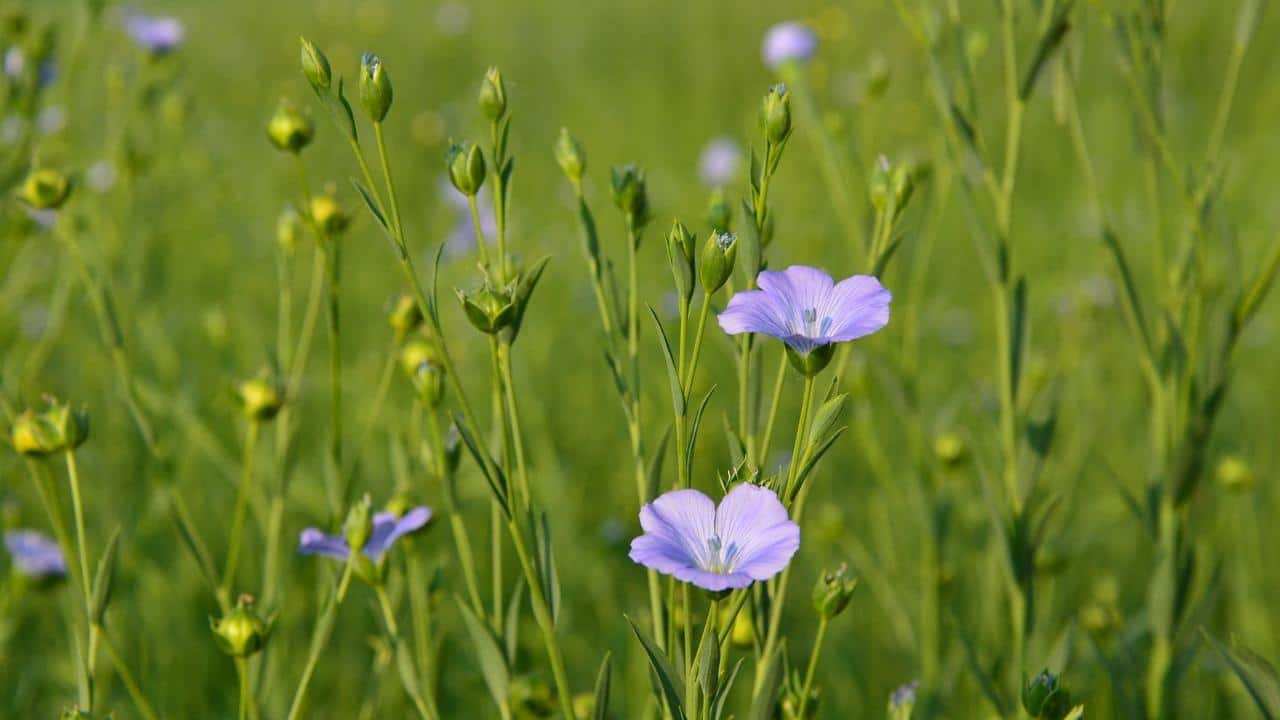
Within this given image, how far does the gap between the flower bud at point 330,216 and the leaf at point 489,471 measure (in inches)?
18.4

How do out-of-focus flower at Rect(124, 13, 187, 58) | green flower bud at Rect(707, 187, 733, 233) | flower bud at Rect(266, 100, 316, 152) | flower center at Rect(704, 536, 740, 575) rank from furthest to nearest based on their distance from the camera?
out-of-focus flower at Rect(124, 13, 187, 58) → flower bud at Rect(266, 100, 316, 152) → green flower bud at Rect(707, 187, 733, 233) → flower center at Rect(704, 536, 740, 575)

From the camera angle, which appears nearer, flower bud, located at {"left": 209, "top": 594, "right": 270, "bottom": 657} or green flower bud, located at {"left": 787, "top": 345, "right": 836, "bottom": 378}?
green flower bud, located at {"left": 787, "top": 345, "right": 836, "bottom": 378}

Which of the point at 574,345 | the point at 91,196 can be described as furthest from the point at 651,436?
the point at 91,196

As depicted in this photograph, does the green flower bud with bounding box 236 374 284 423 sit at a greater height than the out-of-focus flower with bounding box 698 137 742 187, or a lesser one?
greater

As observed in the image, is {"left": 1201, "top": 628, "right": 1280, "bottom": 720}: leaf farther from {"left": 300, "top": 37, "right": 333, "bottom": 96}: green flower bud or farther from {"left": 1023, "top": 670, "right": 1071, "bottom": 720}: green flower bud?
{"left": 300, "top": 37, "right": 333, "bottom": 96}: green flower bud

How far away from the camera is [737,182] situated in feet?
12.0

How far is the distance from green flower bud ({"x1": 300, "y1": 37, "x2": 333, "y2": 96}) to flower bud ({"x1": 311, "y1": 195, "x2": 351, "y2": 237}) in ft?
1.20

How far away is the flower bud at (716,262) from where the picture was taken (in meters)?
0.84

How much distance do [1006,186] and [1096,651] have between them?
52 cm

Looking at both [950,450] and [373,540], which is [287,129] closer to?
[373,540]

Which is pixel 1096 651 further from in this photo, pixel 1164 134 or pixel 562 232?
pixel 562 232

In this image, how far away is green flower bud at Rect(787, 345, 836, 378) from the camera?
2.62 ft

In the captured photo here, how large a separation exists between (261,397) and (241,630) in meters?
0.34

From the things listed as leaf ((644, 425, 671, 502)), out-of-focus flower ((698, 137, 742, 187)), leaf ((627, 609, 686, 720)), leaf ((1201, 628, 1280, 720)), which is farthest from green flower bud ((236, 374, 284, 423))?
out-of-focus flower ((698, 137, 742, 187))
